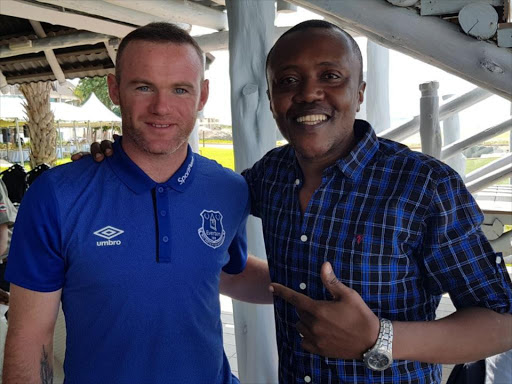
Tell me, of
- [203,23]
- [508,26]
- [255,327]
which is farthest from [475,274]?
[203,23]

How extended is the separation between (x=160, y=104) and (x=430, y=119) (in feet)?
12.8

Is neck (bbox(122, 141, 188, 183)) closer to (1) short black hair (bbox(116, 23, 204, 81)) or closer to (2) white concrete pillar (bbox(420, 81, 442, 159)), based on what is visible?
(1) short black hair (bbox(116, 23, 204, 81))

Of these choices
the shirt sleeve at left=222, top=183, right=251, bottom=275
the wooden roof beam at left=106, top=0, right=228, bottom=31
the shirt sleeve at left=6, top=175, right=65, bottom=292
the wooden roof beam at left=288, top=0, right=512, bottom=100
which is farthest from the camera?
the wooden roof beam at left=106, top=0, right=228, bottom=31

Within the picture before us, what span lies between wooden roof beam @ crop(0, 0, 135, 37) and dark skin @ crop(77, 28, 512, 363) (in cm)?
340

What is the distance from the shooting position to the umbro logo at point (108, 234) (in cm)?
150

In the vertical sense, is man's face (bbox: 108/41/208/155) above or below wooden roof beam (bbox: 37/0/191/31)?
below

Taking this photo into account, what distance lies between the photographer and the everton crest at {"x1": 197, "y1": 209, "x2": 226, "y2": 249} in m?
1.65

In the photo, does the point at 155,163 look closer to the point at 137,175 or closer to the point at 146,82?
the point at 137,175

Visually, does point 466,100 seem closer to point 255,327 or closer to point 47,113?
point 255,327

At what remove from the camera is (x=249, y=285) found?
2092 mm

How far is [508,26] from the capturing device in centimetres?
238

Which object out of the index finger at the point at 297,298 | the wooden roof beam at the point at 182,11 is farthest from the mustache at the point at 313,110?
the wooden roof beam at the point at 182,11

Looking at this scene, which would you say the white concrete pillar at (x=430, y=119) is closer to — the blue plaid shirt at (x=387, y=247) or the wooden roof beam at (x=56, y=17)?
the wooden roof beam at (x=56, y=17)

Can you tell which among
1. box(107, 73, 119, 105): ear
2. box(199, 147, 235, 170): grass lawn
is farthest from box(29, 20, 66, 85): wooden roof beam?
box(199, 147, 235, 170): grass lawn
